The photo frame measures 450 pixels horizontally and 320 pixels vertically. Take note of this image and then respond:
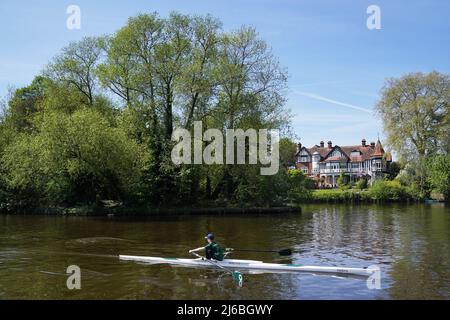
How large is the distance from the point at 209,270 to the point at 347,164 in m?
99.3

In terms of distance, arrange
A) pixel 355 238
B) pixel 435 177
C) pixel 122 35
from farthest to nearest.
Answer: pixel 435 177, pixel 122 35, pixel 355 238

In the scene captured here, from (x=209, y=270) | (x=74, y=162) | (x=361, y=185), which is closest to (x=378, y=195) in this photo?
(x=361, y=185)

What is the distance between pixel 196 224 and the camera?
38250mm

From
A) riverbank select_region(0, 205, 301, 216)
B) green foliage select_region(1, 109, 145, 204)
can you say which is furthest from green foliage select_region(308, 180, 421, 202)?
green foliage select_region(1, 109, 145, 204)

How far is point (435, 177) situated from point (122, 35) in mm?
49100

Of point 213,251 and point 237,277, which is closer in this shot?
point 237,277

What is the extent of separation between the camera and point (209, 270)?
19625 millimetres

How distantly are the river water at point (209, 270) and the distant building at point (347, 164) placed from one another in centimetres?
6979

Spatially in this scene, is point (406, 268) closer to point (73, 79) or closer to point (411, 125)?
point (73, 79)

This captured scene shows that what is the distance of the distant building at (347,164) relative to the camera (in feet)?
355

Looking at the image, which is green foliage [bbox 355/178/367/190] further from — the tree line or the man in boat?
the man in boat

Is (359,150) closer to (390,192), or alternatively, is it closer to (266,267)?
(390,192)

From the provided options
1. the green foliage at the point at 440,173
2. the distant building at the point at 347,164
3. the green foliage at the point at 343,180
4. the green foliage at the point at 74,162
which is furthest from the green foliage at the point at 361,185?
the green foliage at the point at 74,162
